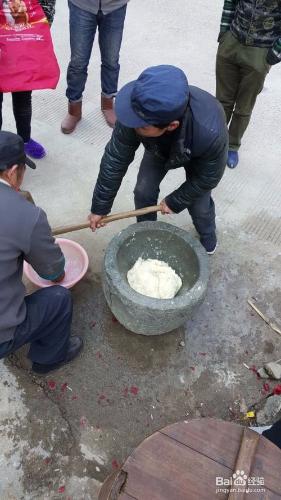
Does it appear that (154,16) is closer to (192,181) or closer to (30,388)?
(192,181)

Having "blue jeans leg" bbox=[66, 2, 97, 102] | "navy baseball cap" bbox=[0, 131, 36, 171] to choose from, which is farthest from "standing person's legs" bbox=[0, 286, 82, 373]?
"blue jeans leg" bbox=[66, 2, 97, 102]

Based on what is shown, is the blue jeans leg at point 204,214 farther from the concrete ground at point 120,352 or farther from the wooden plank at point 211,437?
the wooden plank at point 211,437

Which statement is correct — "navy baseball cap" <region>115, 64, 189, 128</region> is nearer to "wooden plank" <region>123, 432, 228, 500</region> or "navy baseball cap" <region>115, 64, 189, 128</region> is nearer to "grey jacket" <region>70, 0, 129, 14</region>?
"wooden plank" <region>123, 432, 228, 500</region>

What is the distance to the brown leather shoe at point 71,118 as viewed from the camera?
406cm

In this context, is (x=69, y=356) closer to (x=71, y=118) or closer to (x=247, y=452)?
(x=247, y=452)

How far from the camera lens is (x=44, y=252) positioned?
206 centimetres

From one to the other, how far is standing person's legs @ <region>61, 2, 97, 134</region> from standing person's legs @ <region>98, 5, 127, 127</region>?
0.10 metres

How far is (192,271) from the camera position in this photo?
2.69 meters

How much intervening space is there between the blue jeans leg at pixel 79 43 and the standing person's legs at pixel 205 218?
1.81 m

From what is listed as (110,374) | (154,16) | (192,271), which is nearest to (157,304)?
(192,271)

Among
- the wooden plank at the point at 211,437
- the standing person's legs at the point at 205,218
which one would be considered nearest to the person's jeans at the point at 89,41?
the standing person's legs at the point at 205,218

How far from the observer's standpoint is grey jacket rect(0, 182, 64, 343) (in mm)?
1829

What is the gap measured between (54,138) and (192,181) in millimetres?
2017

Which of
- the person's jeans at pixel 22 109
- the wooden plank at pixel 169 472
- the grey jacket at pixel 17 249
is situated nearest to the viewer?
the wooden plank at pixel 169 472
